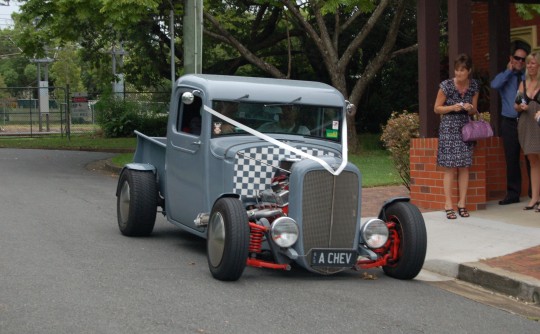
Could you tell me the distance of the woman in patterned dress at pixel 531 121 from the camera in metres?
10.9

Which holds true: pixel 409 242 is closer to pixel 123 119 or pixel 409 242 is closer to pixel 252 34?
pixel 252 34

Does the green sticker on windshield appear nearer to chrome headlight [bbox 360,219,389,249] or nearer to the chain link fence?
chrome headlight [bbox 360,219,389,249]

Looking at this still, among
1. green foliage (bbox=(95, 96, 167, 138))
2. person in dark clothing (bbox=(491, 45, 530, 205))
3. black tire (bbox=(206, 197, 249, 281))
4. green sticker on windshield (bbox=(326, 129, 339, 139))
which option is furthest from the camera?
green foliage (bbox=(95, 96, 167, 138))

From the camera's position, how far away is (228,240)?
7.44m

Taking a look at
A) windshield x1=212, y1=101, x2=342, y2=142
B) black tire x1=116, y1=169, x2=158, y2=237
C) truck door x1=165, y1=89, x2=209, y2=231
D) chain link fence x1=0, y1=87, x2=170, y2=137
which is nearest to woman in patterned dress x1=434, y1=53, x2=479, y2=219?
windshield x1=212, y1=101, x2=342, y2=142

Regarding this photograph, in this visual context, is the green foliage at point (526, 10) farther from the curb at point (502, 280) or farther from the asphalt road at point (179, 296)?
the curb at point (502, 280)

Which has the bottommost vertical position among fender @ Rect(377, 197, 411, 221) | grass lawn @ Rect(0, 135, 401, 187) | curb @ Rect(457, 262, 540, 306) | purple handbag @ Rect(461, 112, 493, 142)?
curb @ Rect(457, 262, 540, 306)

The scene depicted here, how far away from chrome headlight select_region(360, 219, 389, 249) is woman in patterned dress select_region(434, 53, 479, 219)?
3.12 m

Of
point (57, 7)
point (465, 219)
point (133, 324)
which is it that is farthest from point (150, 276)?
point (57, 7)

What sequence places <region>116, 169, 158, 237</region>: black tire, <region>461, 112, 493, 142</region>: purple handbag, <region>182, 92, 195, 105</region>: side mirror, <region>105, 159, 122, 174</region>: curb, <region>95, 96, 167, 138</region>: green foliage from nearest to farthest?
<region>182, 92, 195, 105</region>: side mirror → <region>116, 169, 158, 237</region>: black tire → <region>461, 112, 493, 142</region>: purple handbag → <region>105, 159, 122, 174</region>: curb → <region>95, 96, 167, 138</region>: green foliage

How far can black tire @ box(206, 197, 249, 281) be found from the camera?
24.3 ft

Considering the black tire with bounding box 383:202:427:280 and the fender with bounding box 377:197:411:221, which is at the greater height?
the fender with bounding box 377:197:411:221

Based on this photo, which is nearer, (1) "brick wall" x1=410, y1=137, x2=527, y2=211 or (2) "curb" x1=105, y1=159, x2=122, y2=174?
(1) "brick wall" x1=410, y1=137, x2=527, y2=211

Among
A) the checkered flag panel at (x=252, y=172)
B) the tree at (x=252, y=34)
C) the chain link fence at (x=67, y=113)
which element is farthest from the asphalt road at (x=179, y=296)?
the chain link fence at (x=67, y=113)
